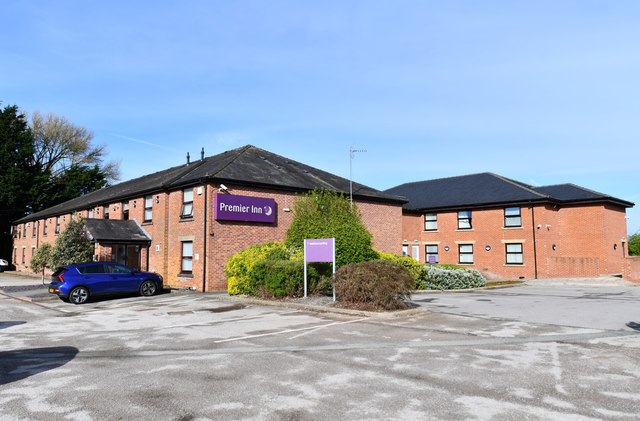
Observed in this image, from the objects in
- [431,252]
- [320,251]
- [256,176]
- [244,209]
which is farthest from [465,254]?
[320,251]

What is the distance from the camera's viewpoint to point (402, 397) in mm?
5926

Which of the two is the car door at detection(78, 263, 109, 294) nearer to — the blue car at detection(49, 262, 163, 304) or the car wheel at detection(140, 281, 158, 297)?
the blue car at detection(49, 262, 163, 304)

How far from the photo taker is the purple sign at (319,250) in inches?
634

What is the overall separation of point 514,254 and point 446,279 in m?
11.8

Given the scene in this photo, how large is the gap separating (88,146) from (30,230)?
827 inches

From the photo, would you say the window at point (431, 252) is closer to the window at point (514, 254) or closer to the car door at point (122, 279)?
the window at point (514, 254)

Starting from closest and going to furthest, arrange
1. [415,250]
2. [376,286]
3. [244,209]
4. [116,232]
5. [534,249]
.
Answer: [376,286] < [244,209] < [116,232] < [534,249] < [415,250]

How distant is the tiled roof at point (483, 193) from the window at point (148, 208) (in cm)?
Result: 2035

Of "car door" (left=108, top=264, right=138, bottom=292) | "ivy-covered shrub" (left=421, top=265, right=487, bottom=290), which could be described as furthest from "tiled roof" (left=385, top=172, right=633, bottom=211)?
→ "car door" (left=108, top=264, right=138, bottom=292)

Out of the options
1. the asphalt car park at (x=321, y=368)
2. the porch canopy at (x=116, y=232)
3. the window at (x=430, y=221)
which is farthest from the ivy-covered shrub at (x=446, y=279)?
the porch canopy at (x=116, y=232)

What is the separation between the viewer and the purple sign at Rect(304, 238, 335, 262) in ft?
52.8

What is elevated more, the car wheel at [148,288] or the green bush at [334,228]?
the green bush at [334,228]

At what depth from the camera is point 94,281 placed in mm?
18828

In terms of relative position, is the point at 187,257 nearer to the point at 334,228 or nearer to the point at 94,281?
the point at 94,281
